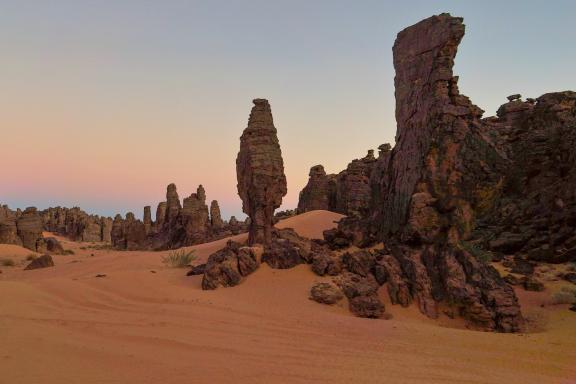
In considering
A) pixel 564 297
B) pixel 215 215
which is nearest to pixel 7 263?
pixel 215 215

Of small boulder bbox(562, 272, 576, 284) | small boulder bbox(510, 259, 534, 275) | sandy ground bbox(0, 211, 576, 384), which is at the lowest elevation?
sandy ground bbox(0, 211, 576, 384)

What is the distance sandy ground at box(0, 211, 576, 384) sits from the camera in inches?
180

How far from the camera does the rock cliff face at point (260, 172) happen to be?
14531 millimetres

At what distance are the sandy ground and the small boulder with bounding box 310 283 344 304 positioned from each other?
0.19m

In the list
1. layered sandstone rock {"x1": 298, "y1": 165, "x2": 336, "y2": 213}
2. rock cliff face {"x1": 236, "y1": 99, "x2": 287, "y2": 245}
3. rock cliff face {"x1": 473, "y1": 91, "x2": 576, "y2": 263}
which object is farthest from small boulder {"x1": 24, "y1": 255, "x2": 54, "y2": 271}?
layered sandstone rock {"x1": 298, "y1": 165, "x2": 336, "y2": 213}

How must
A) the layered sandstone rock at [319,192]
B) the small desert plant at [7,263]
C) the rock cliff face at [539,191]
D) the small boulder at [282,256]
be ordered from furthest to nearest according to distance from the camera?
the layered sandstone rock at [319,192] → the small desert plant at [7,263] → the rock cliff face at [539,191] → the small boulder at [282,256]

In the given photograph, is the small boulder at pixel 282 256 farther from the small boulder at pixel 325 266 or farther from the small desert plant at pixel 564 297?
the small desert plant at pixel 564 297

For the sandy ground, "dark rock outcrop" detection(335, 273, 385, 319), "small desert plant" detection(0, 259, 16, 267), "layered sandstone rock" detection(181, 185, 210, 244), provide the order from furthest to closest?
1. "layered sandstone rock" detection(181, 185, 210, 244)
2. "small desert plant" detection(0, 259, 16, 267)
3. "dark rock outcrop" detection(335, 273, 385, 319)
4. the sandy ground

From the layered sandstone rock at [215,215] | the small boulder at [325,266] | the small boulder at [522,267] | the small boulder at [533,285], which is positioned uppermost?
the layered sandstone rock at [215,215]

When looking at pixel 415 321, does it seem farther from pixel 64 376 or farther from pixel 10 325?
pixel 10 325

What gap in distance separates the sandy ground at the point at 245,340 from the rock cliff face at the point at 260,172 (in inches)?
195

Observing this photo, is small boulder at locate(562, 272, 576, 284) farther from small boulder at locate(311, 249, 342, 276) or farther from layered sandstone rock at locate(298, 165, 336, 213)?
layered sandstone rock at locate(298, 165, 336, 213)

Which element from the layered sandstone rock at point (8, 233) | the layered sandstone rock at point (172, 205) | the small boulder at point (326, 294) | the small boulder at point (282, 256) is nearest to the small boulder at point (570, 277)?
the small boulder at point (326, 294)

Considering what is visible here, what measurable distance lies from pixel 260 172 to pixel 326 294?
266 inches
